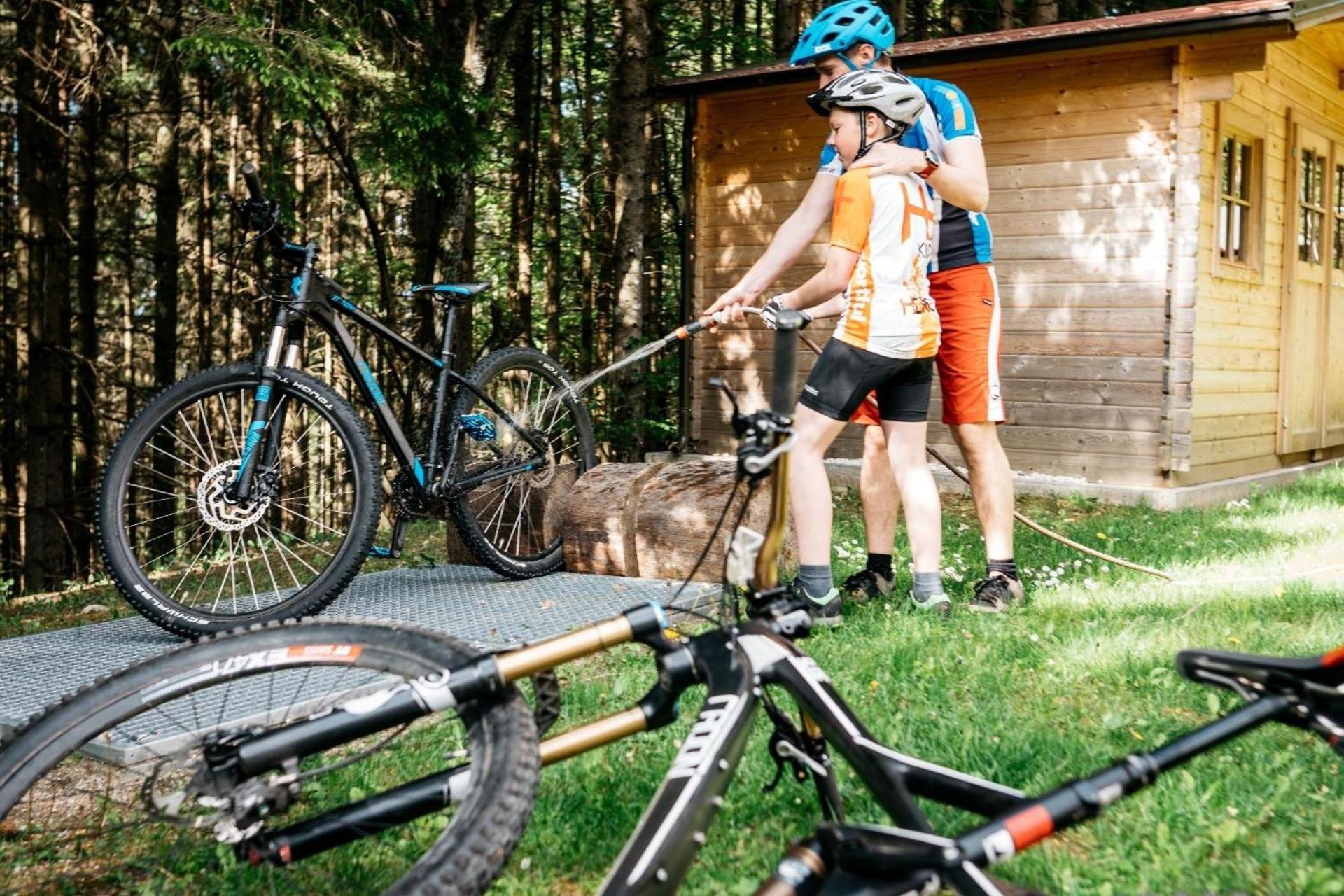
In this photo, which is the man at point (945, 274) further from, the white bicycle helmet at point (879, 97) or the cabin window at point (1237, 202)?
the cabin window at point (1237, 202)

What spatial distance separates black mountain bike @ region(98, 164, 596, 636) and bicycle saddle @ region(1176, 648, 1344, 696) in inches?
97.9

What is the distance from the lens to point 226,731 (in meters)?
1.77

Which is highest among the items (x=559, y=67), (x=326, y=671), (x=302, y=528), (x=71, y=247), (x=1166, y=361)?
(x=559, y=67)

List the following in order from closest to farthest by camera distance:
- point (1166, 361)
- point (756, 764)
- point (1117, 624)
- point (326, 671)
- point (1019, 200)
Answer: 1. point (326, 671)
2. point (756, 764)
3. point (1117, 624)
4. point (1166, 361)
5. point (1019, 200)

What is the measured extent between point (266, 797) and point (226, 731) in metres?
0.12

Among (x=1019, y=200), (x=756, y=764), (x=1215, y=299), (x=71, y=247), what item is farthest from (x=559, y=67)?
(x=756, y=764)

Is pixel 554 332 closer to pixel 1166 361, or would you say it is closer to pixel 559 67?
pixel 559 67

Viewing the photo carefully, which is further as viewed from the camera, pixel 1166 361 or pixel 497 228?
pixel 497 228

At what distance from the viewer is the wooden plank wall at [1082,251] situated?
859cm

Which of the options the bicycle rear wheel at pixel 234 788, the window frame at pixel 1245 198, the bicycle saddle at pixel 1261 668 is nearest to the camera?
the bicycle rear wheel at pixel 234 788

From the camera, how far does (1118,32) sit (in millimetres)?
8078

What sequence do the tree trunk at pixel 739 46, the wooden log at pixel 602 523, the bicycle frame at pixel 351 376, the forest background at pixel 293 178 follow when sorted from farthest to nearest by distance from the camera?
the tree trunk at pixel 739 46, the forest background at pixel 293 178, the wooden log at pixel 602 523, the bicycle frame at pixel 351 376

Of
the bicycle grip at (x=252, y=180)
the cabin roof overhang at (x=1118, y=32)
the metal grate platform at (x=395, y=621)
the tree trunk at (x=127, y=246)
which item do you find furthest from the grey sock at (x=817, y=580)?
the tree trunk at (x=127, y=246)

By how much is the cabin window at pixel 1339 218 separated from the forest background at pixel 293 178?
3602mm
